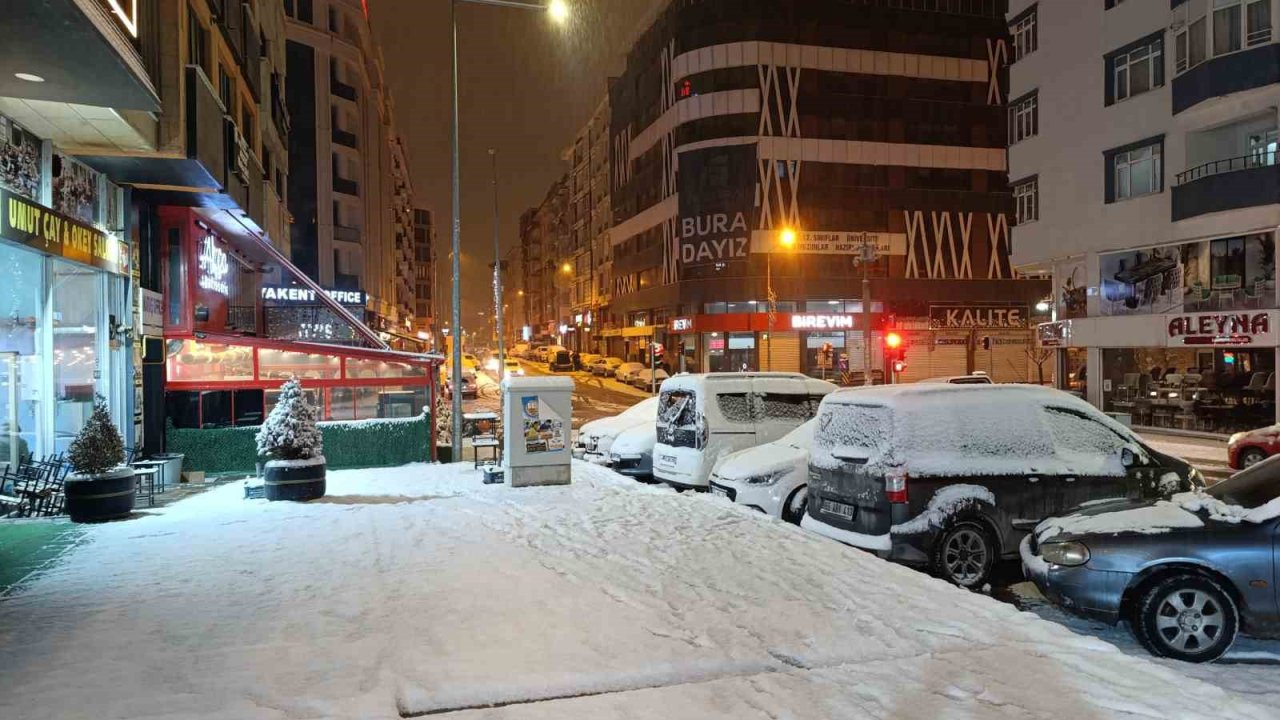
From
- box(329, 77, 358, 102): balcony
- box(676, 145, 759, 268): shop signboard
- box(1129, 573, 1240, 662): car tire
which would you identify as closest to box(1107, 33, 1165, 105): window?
box(1129, 573, 1240, 662): car tire

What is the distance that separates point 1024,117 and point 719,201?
23.1m

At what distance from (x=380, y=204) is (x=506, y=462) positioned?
4701 centimetres

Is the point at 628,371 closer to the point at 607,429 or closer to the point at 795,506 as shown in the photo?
the point at 607,429

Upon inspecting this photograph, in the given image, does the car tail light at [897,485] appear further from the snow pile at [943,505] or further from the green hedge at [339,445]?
the green hedge at [339,445]

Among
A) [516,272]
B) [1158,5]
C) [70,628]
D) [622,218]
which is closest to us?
[70,628]

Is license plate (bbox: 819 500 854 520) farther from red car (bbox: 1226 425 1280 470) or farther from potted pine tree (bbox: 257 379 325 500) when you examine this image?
red car (bbox: 1226 425 1280 470)

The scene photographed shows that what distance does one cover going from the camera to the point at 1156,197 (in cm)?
2527

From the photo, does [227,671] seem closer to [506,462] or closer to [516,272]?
[506,462]

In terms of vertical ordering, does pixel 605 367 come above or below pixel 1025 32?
below

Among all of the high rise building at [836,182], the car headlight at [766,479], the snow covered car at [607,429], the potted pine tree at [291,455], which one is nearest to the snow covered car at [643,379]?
the high rise building at [836,182]

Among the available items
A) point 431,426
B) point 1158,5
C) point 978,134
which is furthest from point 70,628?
point 978,134

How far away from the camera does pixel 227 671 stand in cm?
472

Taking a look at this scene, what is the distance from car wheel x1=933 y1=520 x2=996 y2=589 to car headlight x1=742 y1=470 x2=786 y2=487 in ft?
8.73

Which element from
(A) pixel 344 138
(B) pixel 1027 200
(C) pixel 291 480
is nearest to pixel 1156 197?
(B) pixel 1027 200
